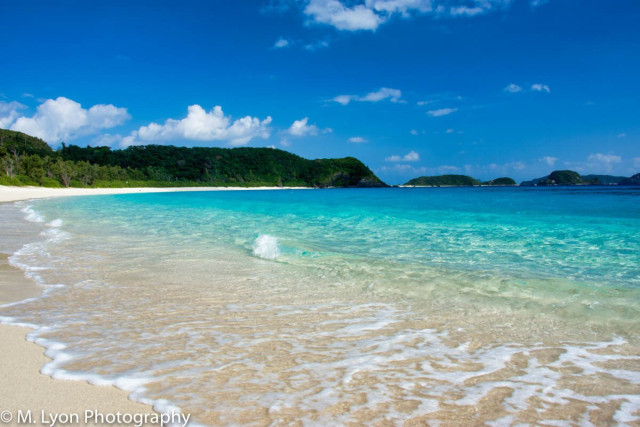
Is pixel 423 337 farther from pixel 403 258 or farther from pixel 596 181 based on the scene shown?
pixel 596 181

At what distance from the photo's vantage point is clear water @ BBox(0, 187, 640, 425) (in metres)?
2.85

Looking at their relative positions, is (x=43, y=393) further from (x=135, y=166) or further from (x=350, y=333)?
(x=135, y=166)

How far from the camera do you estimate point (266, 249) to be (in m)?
10.4

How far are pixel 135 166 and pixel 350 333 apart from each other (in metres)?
162

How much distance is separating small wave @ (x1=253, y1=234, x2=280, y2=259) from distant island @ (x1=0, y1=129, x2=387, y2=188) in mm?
71550

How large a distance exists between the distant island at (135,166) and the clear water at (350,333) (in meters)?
74.5

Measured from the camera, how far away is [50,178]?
82.5m

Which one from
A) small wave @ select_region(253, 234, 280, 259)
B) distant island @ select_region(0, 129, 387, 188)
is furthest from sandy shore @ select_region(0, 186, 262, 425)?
distant island @ select_region(0, 129, 387, 188)

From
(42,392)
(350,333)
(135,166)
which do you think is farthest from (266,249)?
(135,166)

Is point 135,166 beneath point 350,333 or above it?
above

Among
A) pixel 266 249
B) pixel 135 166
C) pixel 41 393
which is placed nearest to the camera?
pixel 41 393

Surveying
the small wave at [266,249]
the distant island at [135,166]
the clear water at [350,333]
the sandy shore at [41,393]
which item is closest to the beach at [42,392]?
the sandy shore at [41,393]

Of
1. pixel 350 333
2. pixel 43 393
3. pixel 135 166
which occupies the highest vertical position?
pixel 135 166

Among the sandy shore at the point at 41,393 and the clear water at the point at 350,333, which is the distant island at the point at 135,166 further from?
the sandy shore at the point at 41,393
